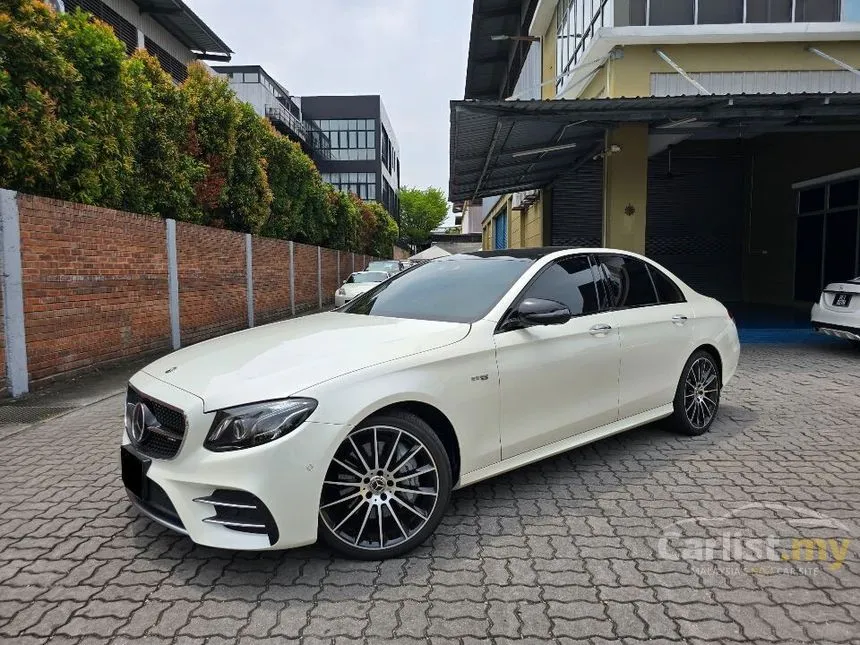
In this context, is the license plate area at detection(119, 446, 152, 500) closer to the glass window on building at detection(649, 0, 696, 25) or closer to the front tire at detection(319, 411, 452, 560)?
the front tire at detection(319, 411, 452, 560)

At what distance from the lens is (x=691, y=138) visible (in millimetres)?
14648

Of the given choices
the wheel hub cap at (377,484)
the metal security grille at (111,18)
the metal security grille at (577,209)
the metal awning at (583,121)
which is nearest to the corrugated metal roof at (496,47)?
the metal security grille at (577,209)

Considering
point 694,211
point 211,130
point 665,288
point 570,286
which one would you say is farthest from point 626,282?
point 694,211

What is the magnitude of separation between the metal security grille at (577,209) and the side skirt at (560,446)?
33.8 ft

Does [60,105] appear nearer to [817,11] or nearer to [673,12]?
[673,12]

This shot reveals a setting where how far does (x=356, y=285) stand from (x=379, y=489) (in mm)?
13530

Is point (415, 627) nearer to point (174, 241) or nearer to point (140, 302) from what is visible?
point (140, 302)

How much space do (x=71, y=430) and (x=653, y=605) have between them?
4.86 m

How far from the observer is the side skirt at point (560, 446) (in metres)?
3.21

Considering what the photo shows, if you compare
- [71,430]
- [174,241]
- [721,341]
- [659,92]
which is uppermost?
[659,92]

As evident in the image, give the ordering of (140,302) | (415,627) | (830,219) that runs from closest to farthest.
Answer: (415,627) → (140,302) → (830,219)

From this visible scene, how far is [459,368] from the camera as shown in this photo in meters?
3.08

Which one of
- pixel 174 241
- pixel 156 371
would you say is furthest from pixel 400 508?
pixel 174 241

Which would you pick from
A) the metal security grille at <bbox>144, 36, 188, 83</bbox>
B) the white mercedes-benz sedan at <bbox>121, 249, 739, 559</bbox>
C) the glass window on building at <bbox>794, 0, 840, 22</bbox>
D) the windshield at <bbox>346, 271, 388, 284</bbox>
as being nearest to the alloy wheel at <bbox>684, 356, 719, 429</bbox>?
the white mercedes-benz sedan at <bbox>121, 249, 739, 559</bbox>
